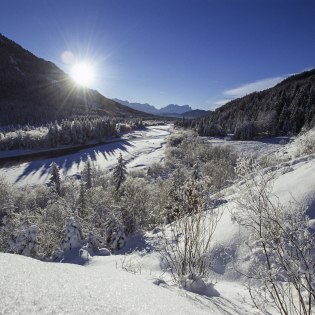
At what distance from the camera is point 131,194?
141 ft

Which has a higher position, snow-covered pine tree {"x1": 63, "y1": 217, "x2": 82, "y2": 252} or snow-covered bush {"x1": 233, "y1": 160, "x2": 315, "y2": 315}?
snow-covered bush {"x1": 233, "y1": 160, "x2": 315, "y2": 315}

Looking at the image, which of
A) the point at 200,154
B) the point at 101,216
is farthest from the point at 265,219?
the point at 200,154

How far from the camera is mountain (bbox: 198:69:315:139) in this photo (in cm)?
10606

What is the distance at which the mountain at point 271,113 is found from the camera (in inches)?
4176

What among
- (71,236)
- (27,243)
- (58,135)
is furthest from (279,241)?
(58,135)

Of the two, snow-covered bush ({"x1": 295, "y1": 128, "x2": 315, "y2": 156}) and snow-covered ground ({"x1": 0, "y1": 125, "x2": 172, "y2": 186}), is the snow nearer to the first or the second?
snow-covered bush ({"x1": 295, "y1": 128, "x2": 315, "y2": 156})

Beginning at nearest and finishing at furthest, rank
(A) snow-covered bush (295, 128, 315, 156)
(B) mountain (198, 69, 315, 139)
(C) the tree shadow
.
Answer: (A) snow-covered bush (295, 128, 315, 156) < (C) the tree shadow < (B) mountain (198, 69, 315, 139)

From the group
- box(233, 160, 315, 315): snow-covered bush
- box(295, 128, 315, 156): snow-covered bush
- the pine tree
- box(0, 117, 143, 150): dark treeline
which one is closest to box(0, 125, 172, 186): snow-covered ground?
box(0, 117, 143, 150): dark treeline

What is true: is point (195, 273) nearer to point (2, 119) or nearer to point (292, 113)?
point (292, 113)

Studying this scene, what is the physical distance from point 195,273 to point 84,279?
14.0 ft

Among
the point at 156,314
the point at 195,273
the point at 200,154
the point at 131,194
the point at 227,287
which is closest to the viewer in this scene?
the point at 156,314

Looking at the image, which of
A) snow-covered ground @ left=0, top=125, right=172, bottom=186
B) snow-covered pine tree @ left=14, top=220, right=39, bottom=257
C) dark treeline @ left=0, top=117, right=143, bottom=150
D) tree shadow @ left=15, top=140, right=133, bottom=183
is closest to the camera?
snow-covered pine tree @ left=14, top=220, right=39, bottom=257

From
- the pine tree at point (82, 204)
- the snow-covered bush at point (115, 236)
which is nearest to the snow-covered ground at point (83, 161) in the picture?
the pine tree at point (82, 204)

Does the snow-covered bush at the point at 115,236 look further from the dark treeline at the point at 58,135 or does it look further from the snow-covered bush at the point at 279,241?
the dark treeline at the point at 58,135
